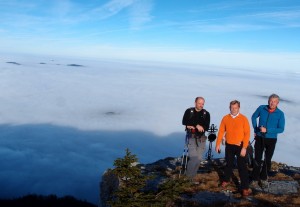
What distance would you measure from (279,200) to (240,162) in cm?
149

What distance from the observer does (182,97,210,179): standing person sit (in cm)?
891

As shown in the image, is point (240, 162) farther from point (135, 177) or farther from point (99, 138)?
point (99, 138)

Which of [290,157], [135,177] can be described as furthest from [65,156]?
[135,177]

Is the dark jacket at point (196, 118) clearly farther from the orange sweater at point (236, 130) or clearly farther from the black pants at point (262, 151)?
the black pants at point (262, 151)

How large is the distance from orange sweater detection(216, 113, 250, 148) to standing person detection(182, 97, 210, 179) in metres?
0.69

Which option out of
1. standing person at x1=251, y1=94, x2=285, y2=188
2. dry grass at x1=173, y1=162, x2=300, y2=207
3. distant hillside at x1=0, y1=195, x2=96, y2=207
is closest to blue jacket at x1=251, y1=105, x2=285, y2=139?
standing person at x1=251, y1=94, x2=285, y2=188

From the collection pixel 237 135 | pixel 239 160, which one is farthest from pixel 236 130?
pixel 239 160

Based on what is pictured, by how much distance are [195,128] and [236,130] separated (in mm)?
1353

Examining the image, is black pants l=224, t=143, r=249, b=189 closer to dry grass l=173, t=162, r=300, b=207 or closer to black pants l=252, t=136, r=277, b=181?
dry grass l=173, t=162, r=300, b=207

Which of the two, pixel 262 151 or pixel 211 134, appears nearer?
pixel 262 151

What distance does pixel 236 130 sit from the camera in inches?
320

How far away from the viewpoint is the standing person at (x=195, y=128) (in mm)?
8914

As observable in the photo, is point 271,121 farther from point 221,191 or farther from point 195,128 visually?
point 221,191

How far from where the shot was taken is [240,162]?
8.41 meters
